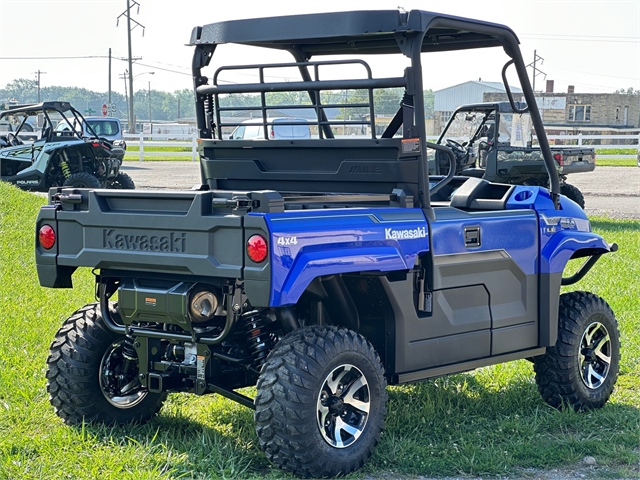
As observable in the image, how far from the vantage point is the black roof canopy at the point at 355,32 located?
16.5 feet

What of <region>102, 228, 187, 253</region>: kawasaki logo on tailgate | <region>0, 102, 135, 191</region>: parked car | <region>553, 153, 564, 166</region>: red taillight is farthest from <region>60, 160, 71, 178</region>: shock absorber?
<region>102, 228, 187, 253</region>: kawasaki logo on tailgate

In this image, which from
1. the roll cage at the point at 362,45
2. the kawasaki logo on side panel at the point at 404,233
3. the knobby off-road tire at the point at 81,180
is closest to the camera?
the kawasaki logo on side panel at the point at 404,233

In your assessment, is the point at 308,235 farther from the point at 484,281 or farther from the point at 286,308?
the point at 484,281

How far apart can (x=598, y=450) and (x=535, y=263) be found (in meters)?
1.19

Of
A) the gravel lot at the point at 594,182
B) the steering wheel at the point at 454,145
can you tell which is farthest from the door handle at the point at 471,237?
the gravel lot at the point at 594,182

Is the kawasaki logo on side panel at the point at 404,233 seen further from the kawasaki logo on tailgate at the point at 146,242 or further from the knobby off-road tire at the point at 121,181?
the knobby off-road tire at the point at 121,181

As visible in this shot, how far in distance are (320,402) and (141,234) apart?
3.95 feet

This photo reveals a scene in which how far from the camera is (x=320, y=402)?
4.70 meters

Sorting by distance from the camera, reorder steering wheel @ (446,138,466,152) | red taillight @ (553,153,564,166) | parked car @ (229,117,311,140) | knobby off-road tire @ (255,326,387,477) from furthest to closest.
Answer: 1. red taillight @ (553,153,564,166)
2. steering wheel @ (446,138,466,152)
3. parked car @ (229,117,311,140)
4. knobby off-road tire @ (255,326,387,477)

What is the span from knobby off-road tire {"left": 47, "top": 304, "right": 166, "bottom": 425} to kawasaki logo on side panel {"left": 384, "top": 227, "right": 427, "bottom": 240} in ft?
5.25

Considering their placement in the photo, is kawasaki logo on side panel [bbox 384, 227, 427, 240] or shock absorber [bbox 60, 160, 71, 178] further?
shock absorber [bbox 60, 160, 71, 178]

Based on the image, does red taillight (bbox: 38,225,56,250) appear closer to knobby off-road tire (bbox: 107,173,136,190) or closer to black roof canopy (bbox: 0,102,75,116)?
black roof canopy (bbox: 0,102,75,116)

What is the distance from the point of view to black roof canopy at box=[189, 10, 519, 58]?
5031 mm

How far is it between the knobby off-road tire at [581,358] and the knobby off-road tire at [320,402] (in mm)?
1556
